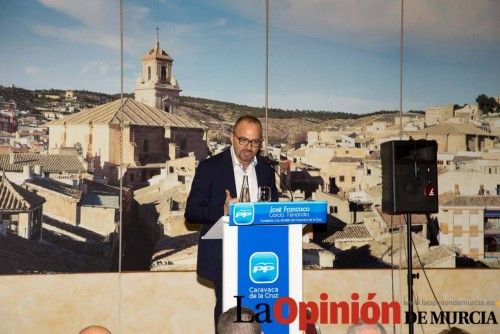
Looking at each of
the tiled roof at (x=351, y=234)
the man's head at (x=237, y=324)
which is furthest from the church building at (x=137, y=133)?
the man's head at (x=237, y=324)

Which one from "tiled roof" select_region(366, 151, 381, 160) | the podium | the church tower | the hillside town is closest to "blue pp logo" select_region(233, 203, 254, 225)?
the podium

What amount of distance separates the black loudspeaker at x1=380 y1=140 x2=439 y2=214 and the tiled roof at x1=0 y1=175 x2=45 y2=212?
110 inches

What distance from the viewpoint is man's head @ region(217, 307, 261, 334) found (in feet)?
7.22

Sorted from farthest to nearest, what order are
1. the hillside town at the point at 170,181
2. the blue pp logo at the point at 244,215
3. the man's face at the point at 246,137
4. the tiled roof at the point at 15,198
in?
the hillside town at the point at 170,181 → the tiled roof at the point at 15,198 → the man's face at the point at 246,137 → the blue pp logo at the point at 244,215

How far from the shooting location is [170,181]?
536 cm

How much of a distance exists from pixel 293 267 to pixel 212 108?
2844 millimetres

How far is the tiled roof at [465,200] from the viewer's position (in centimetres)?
568

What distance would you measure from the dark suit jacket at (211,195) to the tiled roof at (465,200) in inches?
99.8

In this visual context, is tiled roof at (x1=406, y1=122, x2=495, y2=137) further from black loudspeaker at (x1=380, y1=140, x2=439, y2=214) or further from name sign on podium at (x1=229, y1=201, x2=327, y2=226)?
name sign on podium at (x1=229, y1=201, x2=327, y2=226)

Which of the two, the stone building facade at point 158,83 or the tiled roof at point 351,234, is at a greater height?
the stone building facade at point 158,83

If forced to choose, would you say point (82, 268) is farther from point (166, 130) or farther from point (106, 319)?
point (166, 130)

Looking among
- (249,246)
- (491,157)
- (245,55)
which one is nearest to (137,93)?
(245,55)

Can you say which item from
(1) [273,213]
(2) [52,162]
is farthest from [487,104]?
(2) [52,162]

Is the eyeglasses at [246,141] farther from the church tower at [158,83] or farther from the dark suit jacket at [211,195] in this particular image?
the church tower at [158,83]
